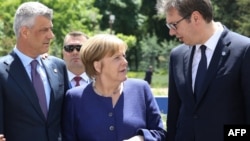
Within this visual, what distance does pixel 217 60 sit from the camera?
14.0 feet

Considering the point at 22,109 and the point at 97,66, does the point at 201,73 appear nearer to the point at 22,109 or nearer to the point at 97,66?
the point at 97,66

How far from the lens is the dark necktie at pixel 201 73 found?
429 centimetres

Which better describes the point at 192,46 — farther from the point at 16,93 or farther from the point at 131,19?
the point at 131,19

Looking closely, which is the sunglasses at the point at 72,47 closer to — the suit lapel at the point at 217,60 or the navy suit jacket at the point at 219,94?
the navy suit jacket at the point at 219,94

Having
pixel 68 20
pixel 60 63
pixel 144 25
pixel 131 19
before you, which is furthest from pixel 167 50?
pixel 60 63

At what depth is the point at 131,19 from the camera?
50156 millimetres

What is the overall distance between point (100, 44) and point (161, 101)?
26.3 ft

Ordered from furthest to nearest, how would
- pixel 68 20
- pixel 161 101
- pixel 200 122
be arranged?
1. pixel 68 20
2. pixel 161 101
3. pixel 200 122

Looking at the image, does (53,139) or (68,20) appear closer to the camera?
(53,139)

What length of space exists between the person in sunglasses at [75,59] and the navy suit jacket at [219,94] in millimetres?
2264

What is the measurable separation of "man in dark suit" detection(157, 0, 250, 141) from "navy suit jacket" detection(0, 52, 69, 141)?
101cm

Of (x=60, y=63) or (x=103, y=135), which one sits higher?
(x=60, y=63)

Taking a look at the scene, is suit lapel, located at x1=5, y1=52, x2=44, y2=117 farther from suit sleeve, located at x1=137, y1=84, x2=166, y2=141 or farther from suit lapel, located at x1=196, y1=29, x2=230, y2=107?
suit lapel, located at x1=196, y1=29, x2=230, y2=107

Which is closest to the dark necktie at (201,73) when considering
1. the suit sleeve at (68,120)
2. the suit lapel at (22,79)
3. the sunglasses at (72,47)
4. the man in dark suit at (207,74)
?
the man in dark suit at (207,74)
